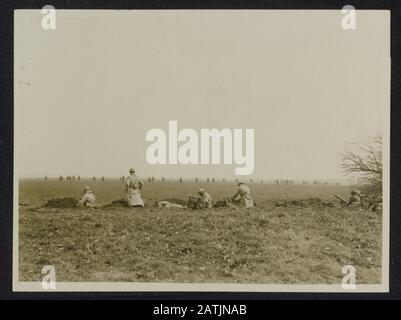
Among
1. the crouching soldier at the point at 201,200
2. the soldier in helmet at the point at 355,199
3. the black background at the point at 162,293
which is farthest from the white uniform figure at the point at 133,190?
the soldier in helmet at the point at 355,199

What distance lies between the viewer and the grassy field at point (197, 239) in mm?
4156

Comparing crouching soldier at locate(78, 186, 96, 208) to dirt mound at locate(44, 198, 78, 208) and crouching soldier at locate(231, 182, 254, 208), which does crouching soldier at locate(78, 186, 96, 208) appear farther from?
crouching soldier at locate(231, 182, 254, 208)

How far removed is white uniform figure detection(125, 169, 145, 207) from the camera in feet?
13.8

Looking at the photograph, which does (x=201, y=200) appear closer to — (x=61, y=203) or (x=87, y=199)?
(x=87, y=199)

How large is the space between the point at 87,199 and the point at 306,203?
175 centimetres

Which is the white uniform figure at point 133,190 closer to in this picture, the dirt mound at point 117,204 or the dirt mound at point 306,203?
the dirt mound at point 117,204

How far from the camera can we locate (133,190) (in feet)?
13.8

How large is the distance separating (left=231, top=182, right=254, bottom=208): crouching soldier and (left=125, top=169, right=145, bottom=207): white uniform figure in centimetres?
74

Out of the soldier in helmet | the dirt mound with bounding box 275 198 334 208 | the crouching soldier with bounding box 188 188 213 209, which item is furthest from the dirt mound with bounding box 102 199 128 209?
the soldier in helmet

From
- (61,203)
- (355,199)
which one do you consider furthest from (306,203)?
(61,203)

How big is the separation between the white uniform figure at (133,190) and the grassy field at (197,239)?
1.9 inches
